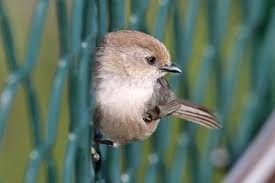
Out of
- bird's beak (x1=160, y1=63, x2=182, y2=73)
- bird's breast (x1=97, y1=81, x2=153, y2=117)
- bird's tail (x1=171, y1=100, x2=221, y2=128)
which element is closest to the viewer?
bird's breast (x1=97, y1=81, x2=153, y2=117)

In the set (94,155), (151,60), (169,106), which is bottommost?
(94,155)

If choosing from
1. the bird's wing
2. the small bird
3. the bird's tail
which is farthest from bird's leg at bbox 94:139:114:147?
the bird's tail

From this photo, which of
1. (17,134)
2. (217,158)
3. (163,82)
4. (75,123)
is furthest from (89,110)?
(17,134)

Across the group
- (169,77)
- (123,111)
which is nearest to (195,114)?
(169,77)

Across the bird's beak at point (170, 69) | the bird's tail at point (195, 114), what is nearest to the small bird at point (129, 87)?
the bird's beak at point (170, 69)

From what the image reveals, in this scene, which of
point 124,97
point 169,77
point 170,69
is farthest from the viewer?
point 169,77

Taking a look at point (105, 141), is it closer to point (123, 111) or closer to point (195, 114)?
point (123, 111)

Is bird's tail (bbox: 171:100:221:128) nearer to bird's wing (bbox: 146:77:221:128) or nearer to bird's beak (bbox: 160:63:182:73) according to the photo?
bird's wing (bbox: 146:77:221:128)

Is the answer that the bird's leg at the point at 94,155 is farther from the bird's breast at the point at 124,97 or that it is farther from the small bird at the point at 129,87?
the bird's breast at the point at 124,97
